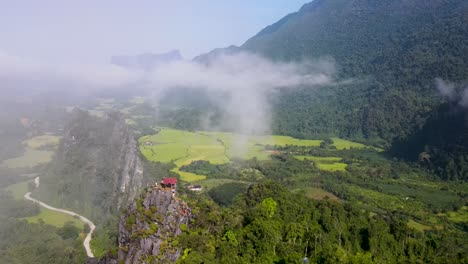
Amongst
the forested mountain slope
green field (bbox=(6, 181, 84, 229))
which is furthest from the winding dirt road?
the forested mountain slope

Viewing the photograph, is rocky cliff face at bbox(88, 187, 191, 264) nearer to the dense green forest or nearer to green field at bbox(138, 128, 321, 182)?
the dense green forest

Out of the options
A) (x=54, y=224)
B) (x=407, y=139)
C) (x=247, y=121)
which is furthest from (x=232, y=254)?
(x=247, y=121)

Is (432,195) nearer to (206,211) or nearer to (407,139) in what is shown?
(407,139)

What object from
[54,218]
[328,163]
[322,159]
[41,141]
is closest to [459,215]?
[328,163]

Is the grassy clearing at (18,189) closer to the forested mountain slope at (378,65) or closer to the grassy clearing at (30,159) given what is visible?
the grassy clearing at (30,159)

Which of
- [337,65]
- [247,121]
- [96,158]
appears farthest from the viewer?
[337,65]
